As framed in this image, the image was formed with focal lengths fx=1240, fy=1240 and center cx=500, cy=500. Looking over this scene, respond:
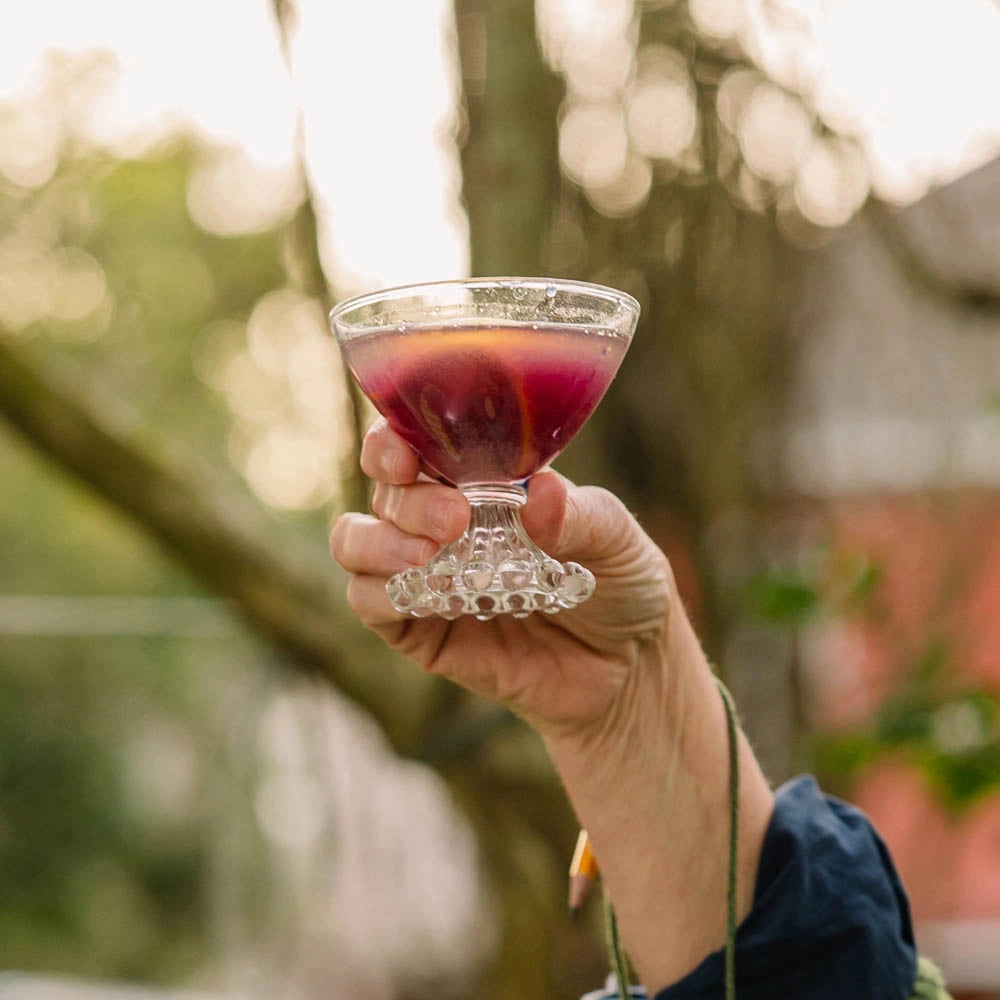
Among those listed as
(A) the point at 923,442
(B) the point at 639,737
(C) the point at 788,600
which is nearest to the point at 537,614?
(B) the point at 639,737

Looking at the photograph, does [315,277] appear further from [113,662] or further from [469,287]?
[113,662]

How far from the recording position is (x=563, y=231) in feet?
10.8

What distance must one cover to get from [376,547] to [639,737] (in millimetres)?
446

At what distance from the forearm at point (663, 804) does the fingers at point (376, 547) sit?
39cm

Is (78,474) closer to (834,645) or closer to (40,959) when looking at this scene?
(834,645)

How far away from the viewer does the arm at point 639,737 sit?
126cm

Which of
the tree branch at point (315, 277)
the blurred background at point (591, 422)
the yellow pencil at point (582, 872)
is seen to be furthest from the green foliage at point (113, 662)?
the yellow pencil at point (582, 872)

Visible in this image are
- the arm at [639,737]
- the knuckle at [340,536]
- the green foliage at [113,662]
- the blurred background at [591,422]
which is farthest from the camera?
the green foliage at [113,662]

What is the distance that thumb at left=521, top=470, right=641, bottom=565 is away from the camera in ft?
3.36

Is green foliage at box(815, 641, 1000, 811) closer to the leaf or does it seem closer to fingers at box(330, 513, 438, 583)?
the leaf

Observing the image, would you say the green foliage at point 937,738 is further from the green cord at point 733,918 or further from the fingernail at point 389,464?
the fingernail at point 389,464

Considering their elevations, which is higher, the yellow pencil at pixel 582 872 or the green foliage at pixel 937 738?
the yellow pencil at pixel 582 872

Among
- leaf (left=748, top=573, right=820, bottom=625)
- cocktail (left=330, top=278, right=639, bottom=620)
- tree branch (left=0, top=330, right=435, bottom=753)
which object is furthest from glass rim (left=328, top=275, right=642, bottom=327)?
leaf (left=748, top=573, right=820, bottom=625)

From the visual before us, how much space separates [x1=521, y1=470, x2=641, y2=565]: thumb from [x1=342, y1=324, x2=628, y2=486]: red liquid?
40 mm
